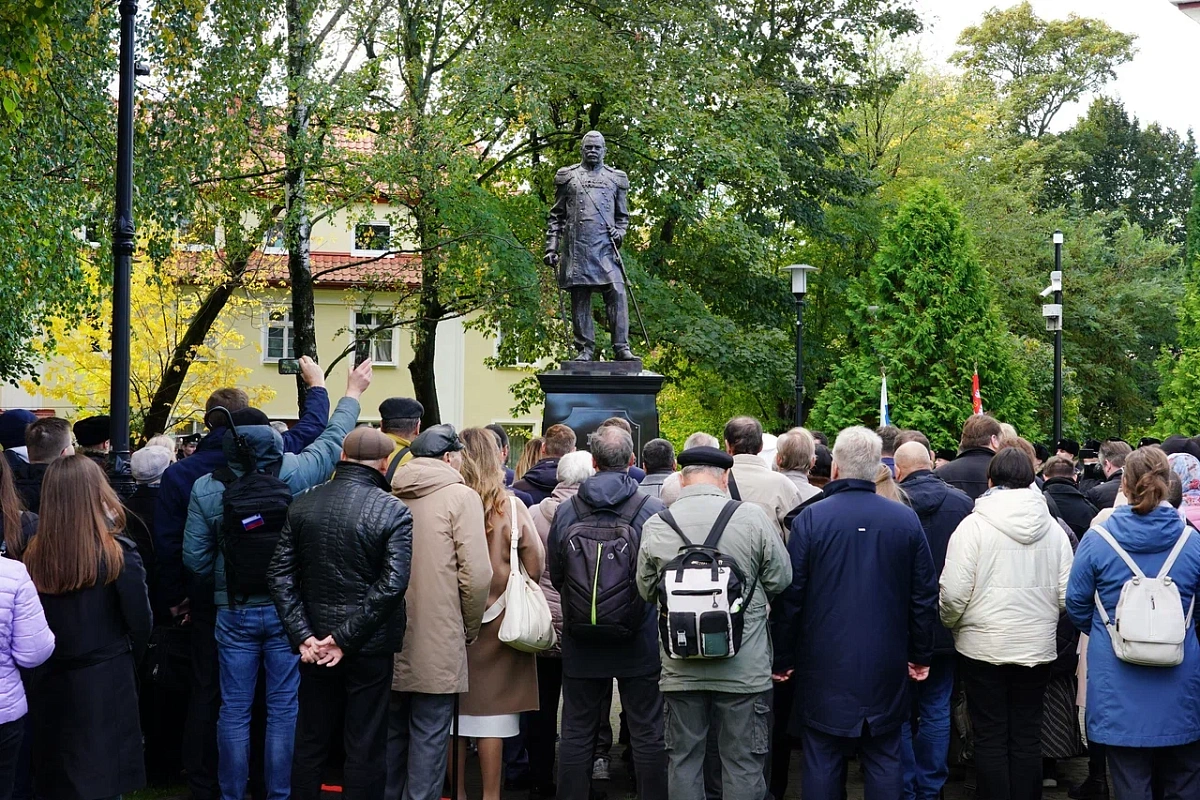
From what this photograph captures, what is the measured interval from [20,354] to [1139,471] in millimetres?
24416

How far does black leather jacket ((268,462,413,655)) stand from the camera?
5754mm

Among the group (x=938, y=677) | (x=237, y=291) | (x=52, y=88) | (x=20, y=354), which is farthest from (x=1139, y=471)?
(x=237, y=291)

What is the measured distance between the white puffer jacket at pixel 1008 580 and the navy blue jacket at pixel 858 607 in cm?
51

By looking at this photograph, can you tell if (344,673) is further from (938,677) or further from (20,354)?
(20,354)

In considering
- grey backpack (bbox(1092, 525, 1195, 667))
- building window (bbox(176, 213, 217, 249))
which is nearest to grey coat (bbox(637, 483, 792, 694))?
grey backpack (bbox(1092, 525, 1195, 667))

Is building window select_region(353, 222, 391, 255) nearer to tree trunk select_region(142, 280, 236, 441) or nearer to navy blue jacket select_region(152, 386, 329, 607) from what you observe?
tree trunk select_region(142, 280, 236, 441)

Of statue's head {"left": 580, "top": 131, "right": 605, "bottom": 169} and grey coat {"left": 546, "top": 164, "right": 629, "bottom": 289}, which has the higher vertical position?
statue's head {"left": 580, "top": 131, "right": 605, "bottom": 169}

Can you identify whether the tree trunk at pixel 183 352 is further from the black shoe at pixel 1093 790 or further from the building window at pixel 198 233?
the black shoe at pixel 1093 790

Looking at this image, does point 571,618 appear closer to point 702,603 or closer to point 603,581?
point 603,581

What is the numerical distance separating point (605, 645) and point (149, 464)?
3000 millimetres

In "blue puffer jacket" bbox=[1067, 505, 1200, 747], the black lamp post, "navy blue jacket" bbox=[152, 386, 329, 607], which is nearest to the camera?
"blue puffer jacket" bbox=[1067, 505, 1200, 747]

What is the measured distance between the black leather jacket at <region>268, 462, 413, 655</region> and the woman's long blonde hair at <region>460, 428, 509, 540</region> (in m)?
0.83

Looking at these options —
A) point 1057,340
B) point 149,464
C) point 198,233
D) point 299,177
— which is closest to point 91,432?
point 149,464

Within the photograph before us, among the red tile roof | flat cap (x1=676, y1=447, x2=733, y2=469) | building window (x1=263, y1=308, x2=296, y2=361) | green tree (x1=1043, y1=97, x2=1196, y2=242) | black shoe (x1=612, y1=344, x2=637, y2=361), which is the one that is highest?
green tree (x1=1043, y1=97, x2=1196, y2=242)
